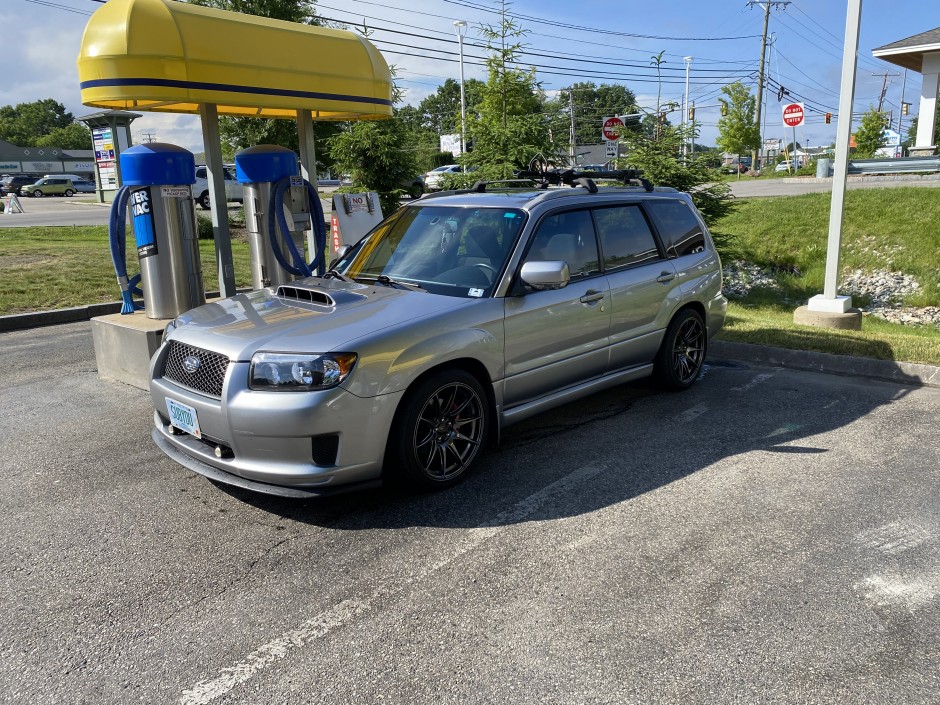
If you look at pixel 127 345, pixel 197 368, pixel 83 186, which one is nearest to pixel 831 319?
pixel 197 368

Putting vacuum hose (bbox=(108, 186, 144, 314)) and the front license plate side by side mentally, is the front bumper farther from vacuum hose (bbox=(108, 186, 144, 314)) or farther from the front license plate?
vacuum hose (bbox=(108, 186, 144, 314))

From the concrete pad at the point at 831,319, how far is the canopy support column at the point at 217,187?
696 centimetres

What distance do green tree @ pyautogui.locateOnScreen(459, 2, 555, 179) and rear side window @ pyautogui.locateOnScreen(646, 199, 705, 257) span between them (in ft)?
20.6

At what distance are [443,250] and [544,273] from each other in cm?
87

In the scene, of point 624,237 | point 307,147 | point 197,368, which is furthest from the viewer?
point 307,147

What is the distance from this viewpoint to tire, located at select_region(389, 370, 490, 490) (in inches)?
165

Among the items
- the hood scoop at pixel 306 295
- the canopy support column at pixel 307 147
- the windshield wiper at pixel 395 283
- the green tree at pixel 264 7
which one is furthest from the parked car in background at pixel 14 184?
the windshield wiper at pixel 395 283

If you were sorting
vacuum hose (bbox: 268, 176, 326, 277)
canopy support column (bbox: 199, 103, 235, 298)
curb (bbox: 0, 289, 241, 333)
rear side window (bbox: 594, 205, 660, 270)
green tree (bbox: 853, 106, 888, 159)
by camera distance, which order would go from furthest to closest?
green tree (bbox: 853, 106, 888, 159), curb (bbox: 0, 289, 241, 333), vacuum hose (bbox: 268, 176, 326, 277), canopy support column (bbox: 199, 103, 235, 298), rear side window (bbox: 594, 205, 660, 270)

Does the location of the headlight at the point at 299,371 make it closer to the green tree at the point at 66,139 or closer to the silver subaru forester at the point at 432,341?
the silver subaru forester at the point at 432,341

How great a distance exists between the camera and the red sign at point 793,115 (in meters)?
34.3

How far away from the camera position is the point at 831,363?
24.4ft

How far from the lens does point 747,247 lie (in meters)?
18.1

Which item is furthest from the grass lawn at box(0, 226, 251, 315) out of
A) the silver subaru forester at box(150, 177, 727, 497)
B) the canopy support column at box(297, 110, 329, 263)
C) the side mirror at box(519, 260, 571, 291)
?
the side mirror at box(519, 260, 571, 291)

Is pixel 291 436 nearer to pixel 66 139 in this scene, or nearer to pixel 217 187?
pixel 217 187
